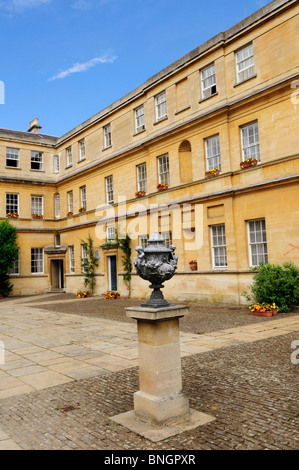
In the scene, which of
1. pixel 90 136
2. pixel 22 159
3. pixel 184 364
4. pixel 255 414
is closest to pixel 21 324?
pixel 184 364

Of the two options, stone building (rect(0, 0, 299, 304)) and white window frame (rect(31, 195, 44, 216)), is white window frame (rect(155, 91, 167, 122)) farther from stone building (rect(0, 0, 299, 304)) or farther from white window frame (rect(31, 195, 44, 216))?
white window frame (rect(31, 195, 44, 216))

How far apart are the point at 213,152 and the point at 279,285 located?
707 cm

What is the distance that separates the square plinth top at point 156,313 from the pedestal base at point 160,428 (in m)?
1.19

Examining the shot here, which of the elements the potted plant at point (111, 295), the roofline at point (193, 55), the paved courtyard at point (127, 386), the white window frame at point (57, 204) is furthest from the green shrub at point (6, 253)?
the paved courtyard at point (127, 386)

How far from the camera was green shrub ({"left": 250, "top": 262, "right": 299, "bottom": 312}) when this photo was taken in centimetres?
1291

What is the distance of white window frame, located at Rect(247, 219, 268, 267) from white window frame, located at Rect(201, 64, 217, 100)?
252 inches

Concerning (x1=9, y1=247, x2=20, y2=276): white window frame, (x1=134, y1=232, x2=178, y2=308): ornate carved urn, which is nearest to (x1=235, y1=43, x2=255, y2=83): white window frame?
(x1=134, y1=232, x2=178, y2=308): ornate carved urn

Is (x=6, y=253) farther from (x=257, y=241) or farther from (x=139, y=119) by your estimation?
(x=257, y=241)

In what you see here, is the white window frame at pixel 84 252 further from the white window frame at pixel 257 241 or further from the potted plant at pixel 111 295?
the white window frame at pixel 257 241

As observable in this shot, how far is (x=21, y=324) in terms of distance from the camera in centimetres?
1273

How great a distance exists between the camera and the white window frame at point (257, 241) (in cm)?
1498

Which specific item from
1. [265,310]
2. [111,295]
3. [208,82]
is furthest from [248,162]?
[111,295]

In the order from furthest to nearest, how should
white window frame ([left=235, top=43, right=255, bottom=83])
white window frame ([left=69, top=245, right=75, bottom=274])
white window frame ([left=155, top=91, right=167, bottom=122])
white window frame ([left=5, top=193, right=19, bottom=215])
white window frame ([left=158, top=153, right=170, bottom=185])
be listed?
white window frame ([left=5, top=193, right=19, bottom=215])
white window frame ([left=69, top=245, right=75, bottom=274])
white window frame ([left=155, top=91, right=167, bottom=122])
white window frame ([left=158, top=153, right=170, bottom=185])
white window frame ([left=235, top=43, right=255, bottom=83])

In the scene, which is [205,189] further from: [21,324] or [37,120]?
[37,120]
